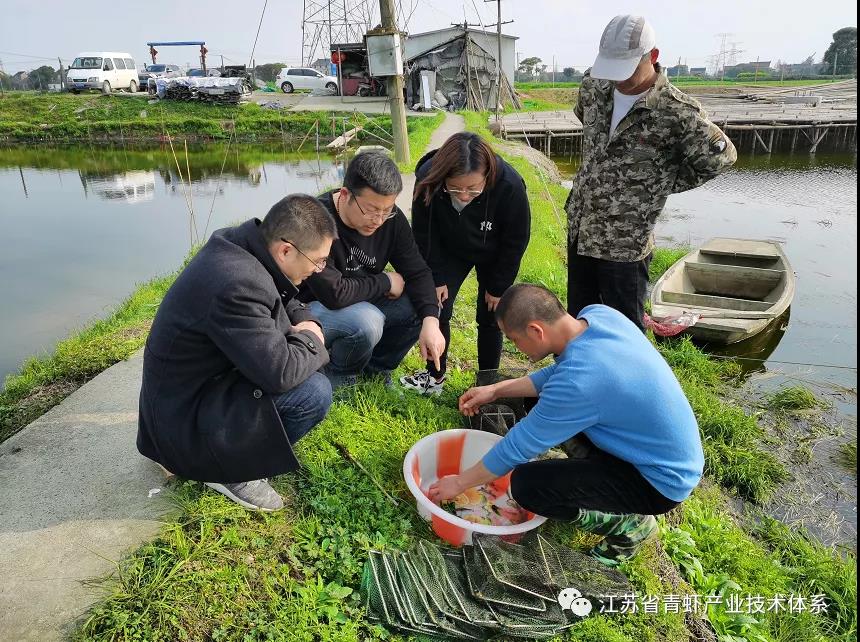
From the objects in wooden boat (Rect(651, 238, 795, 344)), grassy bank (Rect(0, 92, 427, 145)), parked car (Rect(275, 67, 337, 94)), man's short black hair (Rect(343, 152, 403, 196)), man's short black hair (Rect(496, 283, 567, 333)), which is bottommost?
wooden boat (Rect(651, 238, 795, 344))

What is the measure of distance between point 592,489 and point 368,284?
146 cm

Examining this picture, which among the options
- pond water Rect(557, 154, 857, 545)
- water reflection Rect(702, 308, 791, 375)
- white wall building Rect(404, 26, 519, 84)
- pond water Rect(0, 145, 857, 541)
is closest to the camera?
pond water Rect(557, 154, 857, 545)

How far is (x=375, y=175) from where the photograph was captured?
8.27ft

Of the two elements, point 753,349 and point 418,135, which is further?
point 418,135

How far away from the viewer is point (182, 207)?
1087 centimetres

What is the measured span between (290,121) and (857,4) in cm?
2164

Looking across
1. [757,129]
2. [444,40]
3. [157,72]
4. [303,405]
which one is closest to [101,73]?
[157,72]

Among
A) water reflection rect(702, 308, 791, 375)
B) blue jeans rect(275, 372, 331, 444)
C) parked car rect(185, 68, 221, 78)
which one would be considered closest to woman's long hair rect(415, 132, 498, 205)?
blue jeans rect(275, 372, 331, 444)

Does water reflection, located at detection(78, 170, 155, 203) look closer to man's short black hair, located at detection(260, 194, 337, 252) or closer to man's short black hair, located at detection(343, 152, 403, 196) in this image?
man's short black hair, located at detection(343, 152, 403, 196)

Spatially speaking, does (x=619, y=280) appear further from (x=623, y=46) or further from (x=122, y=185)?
(x=122, y=185)

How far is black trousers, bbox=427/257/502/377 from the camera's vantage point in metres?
3.30

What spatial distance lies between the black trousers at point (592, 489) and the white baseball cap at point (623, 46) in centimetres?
176

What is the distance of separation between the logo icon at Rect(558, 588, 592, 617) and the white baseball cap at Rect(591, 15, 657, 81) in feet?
7.33

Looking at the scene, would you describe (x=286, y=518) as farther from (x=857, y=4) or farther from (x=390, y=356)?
(x=857, y=4)
